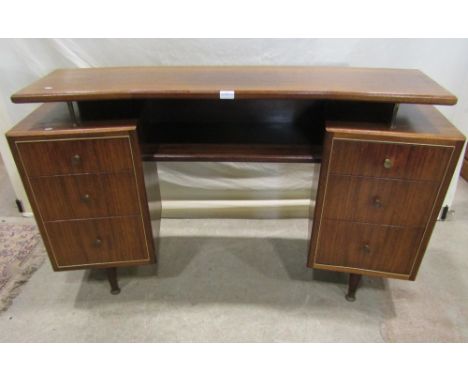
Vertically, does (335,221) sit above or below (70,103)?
below

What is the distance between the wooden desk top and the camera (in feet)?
3.14

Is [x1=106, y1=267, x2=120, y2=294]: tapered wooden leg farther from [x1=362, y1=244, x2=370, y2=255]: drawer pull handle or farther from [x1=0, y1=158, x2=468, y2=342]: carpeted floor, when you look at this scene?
[x1=362, y1=244, x2=370, y2=255]: drawer pull handle

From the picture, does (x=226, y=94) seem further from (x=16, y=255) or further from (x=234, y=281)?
(x=16, y=255)

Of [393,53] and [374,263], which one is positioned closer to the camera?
[374,263]

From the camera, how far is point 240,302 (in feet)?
4.36

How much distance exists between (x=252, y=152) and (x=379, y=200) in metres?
0.43

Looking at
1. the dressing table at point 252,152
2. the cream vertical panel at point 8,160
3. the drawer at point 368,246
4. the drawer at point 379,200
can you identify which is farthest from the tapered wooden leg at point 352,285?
the cream vertical panel at point 8,160

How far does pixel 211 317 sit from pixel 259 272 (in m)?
0.30

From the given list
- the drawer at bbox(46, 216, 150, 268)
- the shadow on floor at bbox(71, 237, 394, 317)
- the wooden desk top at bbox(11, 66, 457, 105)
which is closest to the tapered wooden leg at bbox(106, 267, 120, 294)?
the shadow on floor at bbox(71, 237, 394, 317)

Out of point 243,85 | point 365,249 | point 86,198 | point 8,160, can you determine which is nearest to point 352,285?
point 365,249

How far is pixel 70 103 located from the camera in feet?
3.29

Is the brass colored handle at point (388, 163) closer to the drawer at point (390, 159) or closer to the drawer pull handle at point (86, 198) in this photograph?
the drawer at point (390, 159)
